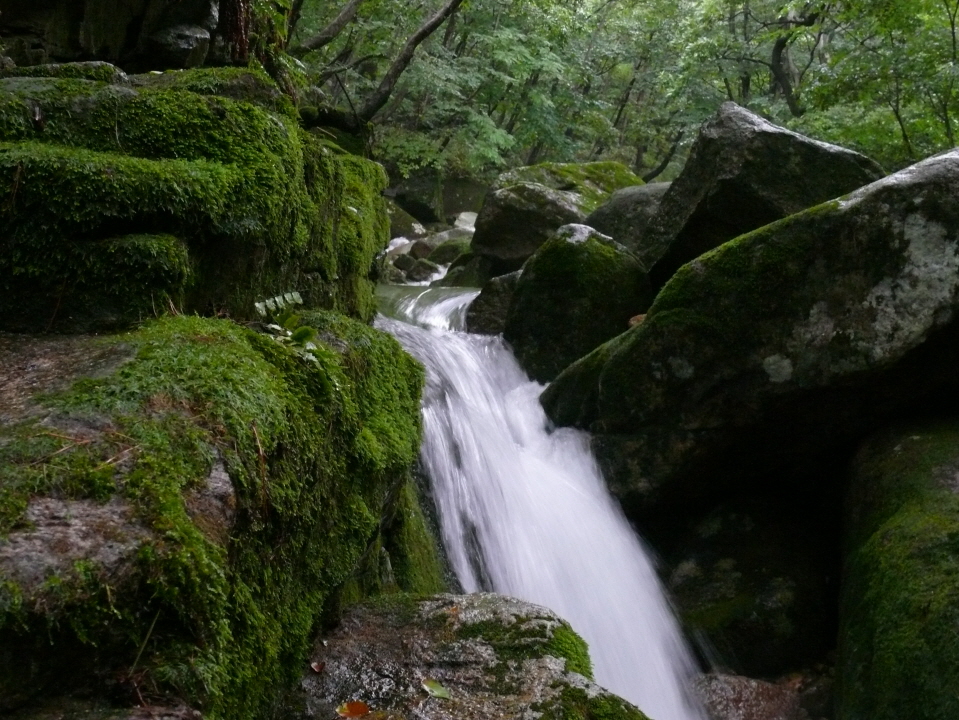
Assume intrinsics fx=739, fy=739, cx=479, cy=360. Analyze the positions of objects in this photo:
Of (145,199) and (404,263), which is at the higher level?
(145,199)

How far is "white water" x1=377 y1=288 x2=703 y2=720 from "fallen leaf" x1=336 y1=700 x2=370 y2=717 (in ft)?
8.01

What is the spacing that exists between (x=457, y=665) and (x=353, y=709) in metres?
0.46

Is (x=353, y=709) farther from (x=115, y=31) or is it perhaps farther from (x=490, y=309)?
(x=490, y=309)

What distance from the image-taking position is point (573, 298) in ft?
27.4

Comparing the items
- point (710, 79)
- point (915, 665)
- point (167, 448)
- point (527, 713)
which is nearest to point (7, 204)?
point (167, 448)

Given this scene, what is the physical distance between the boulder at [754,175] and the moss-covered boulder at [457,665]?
572 centimetres

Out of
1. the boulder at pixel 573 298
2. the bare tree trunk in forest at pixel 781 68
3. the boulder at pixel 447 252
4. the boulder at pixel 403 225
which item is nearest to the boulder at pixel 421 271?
the boulder at pixel 447 252

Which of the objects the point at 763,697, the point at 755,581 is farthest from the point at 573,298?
the point at 763,697

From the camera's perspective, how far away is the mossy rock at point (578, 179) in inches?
528

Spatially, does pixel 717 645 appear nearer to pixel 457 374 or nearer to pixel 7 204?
pixel 457 374

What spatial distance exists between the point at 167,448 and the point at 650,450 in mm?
4816

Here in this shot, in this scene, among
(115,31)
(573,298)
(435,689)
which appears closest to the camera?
(435,689)

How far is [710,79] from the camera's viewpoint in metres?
18.7

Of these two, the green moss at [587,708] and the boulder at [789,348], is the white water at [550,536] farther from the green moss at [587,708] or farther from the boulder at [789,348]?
the green moss at [587,708]
